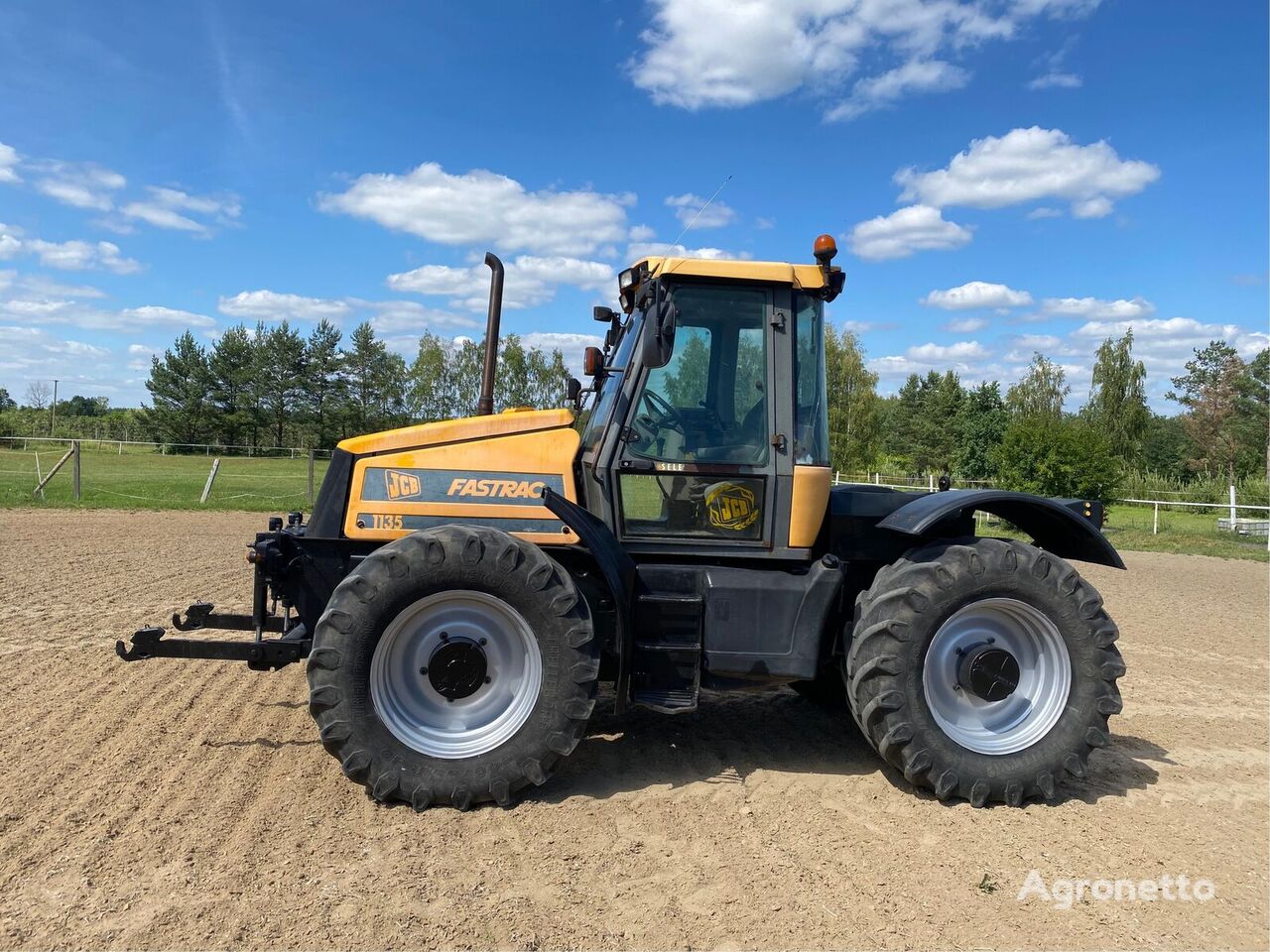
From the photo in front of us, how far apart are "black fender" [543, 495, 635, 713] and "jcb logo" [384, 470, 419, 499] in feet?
2.29

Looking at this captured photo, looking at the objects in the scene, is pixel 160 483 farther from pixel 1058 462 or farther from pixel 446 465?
pixel 1058 462

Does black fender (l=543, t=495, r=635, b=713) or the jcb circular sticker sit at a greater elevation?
the jcb circular sticker

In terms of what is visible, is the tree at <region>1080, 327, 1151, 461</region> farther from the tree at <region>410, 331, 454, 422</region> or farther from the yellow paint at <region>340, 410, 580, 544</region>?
the yellow paint at <region>340, 410, 580, 544</region>

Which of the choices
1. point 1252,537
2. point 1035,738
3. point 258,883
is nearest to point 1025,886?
point 1035,738

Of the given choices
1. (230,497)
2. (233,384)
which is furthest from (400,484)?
(233,384)

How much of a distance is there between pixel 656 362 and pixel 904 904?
8.13ft

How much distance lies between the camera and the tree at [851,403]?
102ft

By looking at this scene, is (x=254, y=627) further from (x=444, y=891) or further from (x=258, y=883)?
(x=444, y=891)

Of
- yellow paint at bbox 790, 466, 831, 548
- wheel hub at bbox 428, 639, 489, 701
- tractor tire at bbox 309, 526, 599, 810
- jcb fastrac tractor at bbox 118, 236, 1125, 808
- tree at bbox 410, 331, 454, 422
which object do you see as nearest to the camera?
tractor tire at bbox 309, 526, 599, 810

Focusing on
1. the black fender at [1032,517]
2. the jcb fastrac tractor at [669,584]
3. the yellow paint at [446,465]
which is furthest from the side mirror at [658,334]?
the black fender at [1032,517]

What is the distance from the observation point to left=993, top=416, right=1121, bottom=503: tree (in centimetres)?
2181

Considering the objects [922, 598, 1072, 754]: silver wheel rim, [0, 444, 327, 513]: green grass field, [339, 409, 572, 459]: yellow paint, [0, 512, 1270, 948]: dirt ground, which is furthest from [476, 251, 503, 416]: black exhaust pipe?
[0, 444, 327, 513]: green grass field

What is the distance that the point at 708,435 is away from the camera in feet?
14.8

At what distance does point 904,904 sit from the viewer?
10.6 feet
